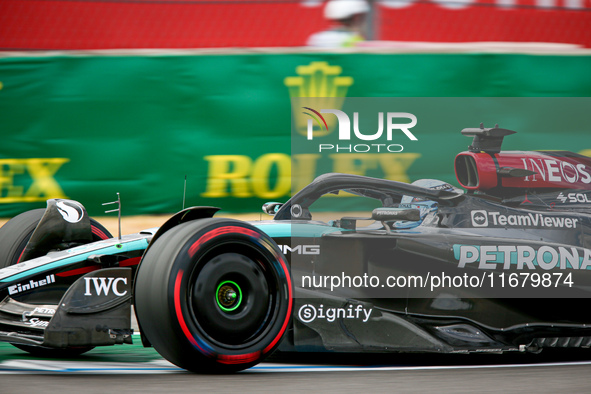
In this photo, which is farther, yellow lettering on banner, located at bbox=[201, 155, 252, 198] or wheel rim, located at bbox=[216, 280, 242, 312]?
yellow lettering on banner, located at bbox=[201, 155, 252, 198]

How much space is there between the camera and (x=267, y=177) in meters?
7.77

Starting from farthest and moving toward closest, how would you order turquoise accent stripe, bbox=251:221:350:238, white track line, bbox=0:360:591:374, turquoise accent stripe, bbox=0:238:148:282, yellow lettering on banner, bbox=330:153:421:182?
1. yellow lettering on banner, bbox=330:153:421:182
2. turquoise accent stripe, bbox=251:221:350:238
3. turquoise accent stripe, bbox=0:238:148:282
4. white track line, bbox=0:360:591:374

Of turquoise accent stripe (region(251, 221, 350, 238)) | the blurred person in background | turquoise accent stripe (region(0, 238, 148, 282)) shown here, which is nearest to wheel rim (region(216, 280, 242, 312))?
turquoise accent stripe (region(251, 221, 350, 238))

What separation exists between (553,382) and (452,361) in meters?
0.82

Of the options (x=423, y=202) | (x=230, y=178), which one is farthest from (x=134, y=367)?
(x=230, y=178)

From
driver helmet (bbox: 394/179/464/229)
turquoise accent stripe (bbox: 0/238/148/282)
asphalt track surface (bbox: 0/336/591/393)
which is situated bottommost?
asphalt track surface (bbox: 0/336/591/393)

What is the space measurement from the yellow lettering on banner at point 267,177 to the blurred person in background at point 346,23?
4.36 ft

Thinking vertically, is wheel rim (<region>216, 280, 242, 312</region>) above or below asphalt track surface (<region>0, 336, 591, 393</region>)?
above

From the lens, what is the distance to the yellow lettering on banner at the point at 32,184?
7652 millimetres

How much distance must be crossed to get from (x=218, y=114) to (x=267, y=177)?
784mm

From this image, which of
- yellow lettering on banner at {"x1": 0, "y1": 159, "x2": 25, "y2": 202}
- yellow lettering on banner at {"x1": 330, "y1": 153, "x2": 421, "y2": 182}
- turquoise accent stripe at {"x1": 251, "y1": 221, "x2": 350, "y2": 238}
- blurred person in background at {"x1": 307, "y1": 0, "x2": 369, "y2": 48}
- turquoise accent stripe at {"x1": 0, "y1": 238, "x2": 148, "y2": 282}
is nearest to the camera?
turquoise accent stripe at {"x1": 0, "y1": 238, "x2": 148, "y2": 282}

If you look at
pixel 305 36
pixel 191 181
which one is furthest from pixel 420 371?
pixel 305 36

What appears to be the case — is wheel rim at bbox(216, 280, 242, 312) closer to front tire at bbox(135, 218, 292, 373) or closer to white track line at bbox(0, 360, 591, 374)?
front tire at bbox(135, 218, 292, 373)

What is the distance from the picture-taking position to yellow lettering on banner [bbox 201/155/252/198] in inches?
305
